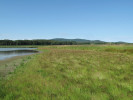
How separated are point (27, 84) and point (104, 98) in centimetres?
319

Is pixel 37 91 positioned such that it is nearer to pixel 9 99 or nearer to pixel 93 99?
pixel 9 99

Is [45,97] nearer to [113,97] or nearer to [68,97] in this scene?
[68,97]

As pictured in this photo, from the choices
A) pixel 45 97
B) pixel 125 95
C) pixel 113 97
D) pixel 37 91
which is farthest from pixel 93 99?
pixel 37 91

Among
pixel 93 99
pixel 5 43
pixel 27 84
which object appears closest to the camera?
pixel 93 99

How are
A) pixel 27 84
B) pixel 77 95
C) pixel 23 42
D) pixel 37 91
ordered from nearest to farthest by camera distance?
1. pixel 77 95
2. pixel 37 91
3. pixel 27 84
4. pixel 23 42

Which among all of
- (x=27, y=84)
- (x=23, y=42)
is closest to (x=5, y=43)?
(x=23, y=42)

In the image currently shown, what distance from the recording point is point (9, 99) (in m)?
3.44

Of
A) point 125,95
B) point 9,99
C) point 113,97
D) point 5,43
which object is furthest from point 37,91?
point 5,43

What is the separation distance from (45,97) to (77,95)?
1.01 metres

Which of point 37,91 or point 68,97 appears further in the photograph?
point 37,91

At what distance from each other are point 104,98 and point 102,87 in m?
0.94

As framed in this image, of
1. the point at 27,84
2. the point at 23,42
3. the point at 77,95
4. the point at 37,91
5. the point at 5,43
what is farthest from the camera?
the point at 23,42

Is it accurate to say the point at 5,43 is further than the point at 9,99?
Yes

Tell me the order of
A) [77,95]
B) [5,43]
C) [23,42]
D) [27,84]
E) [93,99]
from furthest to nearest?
1. [23,42]
2. [5,43]
3. [27,84]
4. [77,95]
5. [93,99]
